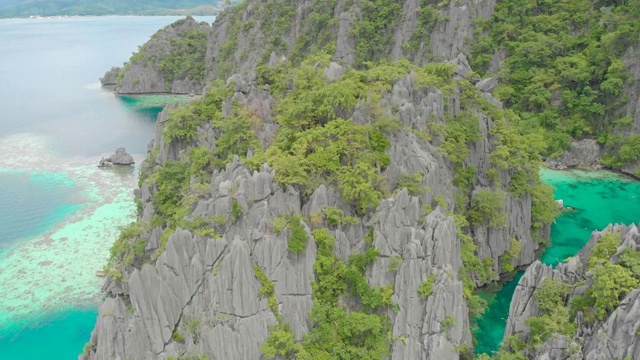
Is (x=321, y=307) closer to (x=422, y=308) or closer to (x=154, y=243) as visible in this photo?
(x=422, y=308)

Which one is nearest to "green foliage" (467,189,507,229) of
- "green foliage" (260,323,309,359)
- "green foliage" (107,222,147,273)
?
"green foliage" (260,323,309,359)

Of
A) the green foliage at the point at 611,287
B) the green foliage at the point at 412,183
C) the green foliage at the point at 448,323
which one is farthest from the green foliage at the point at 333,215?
the green foliage at the point at 611,287

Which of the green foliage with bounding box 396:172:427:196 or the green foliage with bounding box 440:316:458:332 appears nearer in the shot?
the green foliage with bounding box 440:316:458:332

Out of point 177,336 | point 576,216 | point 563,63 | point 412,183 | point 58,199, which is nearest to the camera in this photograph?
point 177,336

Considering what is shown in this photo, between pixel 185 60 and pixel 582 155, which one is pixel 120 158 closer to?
pixel 185 60

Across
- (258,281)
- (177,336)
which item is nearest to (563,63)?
(258,281)

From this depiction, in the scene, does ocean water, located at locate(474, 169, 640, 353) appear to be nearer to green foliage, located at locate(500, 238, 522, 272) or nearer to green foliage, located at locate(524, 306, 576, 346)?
green foliage, located at locate(500, 238, 522, 272)
